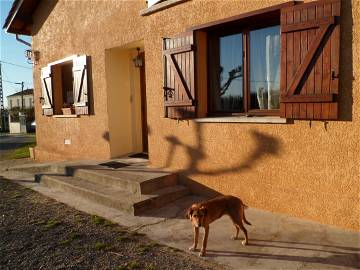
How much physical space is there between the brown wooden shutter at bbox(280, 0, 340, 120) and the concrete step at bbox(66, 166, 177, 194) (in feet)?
7.24

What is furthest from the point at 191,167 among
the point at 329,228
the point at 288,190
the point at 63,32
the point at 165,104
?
the point at 63,32

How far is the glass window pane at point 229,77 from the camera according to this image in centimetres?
511

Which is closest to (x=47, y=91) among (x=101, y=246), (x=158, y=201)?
(x=158, y=201)

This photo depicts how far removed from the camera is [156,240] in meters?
3.83

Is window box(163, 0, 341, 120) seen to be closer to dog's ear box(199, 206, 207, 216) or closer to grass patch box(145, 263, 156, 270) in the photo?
dog's ear box(199, 206, 207, 216)

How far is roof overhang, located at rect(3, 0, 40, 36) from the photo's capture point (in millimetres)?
9477

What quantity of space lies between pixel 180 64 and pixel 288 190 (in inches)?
101

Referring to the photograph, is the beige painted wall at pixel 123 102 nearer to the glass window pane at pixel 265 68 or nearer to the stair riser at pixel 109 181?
the stair riser at pixel 109 181

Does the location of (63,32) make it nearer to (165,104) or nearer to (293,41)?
(165,104)

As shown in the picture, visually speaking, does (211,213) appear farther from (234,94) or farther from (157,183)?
(234,94)

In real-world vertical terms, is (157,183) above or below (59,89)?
below

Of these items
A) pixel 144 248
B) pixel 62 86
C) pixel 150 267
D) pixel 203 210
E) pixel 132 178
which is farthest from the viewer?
pixel 62 86

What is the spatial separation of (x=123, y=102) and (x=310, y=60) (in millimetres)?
4635

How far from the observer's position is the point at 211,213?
134 inches
